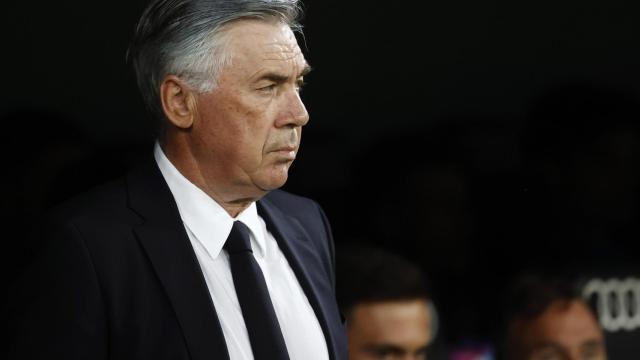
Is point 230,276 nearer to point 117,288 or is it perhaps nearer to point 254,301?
point 254,301

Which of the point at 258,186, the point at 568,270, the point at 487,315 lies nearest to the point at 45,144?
the point at 258,186

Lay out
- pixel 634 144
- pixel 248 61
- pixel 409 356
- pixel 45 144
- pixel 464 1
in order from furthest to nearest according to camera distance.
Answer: pixel 634 144, pixel 464 1, pixel 409 356, pixel 45 144, pixel 248 61

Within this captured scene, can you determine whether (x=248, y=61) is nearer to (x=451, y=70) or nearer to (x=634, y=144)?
(x=451, y=70)

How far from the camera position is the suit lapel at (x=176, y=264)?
1541 millimetres

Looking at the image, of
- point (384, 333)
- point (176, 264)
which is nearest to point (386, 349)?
point (384, 333)

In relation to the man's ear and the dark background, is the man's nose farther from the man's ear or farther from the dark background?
the dark background

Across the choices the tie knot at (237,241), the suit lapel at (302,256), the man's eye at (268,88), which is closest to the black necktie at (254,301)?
the tie knot at (237,241)

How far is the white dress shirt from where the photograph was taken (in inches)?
63.9

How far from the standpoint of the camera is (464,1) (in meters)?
2.35

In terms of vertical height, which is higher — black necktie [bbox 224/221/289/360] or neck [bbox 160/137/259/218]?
neck [bbox 160/137/259/218]

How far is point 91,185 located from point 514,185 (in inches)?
37.2

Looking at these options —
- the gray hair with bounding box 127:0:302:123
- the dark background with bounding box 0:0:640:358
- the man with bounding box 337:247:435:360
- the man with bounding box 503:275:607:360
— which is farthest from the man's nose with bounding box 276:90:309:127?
the man with bounding box 503:275:607:360

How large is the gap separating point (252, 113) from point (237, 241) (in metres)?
0.20

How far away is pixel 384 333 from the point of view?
221 cm
